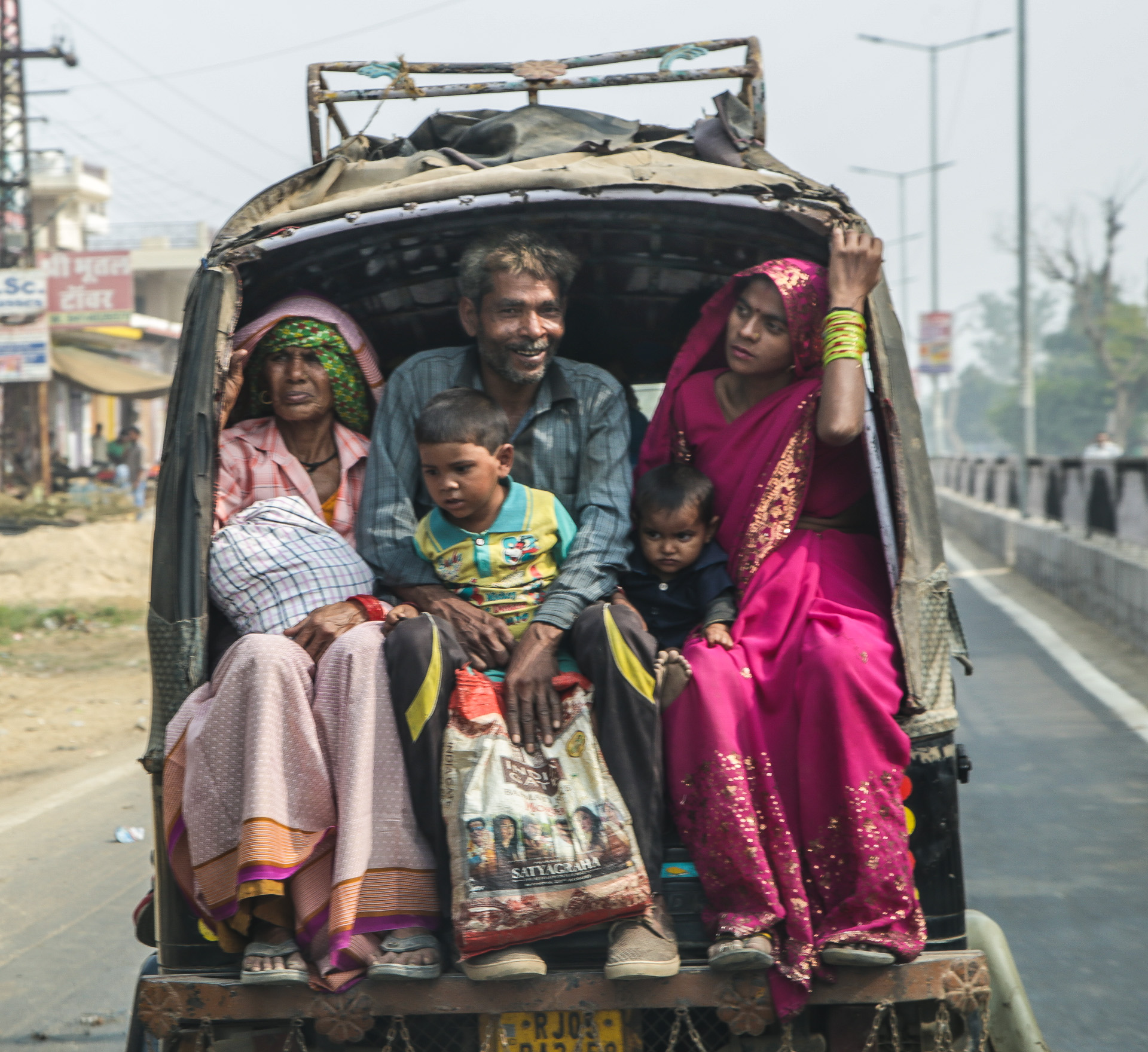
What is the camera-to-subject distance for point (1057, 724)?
7828 millimetres

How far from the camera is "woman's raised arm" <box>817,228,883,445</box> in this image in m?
3.13

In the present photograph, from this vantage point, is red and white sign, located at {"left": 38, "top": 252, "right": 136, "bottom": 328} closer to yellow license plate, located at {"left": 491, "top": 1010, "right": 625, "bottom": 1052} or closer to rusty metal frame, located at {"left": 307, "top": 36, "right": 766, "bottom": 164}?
rusty metal frame, located at {"left": 307, "top": 36, "right": 766, "bottom": 164}

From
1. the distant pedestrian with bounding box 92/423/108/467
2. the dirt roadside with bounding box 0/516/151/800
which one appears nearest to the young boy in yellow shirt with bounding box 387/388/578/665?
the dirt roadside with bounding box 0/516/151/800

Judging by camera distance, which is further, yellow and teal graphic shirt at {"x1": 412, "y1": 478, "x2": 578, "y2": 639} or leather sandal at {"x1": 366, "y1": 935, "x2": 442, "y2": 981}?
yellow and teal graphic shirt at {"x1": 412, "y1": 478, "x2": 578, "y2": 639}

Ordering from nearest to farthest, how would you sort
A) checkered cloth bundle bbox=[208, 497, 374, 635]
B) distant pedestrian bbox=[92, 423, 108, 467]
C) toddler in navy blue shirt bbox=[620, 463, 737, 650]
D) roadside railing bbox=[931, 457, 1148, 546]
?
1. checkered cloth bundle bbox=[208, 497, 374, 635]
2. toddler in navy blue shirt bbox=[620, 463, 737, 650]
3. roadside railing bbox=[931, 457, 1148, 546]
4. distant pedestrian bbox=[92, 423, 108, 467]

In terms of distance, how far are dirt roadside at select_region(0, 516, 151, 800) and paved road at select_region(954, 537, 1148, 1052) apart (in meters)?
4.80

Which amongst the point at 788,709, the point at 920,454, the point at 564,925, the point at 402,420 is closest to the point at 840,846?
the point at 788,709

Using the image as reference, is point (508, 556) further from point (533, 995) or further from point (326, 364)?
point (533, 995)

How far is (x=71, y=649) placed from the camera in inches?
467

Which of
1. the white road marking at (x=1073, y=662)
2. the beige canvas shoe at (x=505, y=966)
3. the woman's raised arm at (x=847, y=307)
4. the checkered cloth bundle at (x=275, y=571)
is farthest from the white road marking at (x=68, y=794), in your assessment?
the white road marking at (x=1073, y=662)

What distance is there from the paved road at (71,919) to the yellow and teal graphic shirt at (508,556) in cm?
168

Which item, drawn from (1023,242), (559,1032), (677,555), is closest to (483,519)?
(677,555)

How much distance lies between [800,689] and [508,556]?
0.84 metres

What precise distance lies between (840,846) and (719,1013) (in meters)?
0.42
